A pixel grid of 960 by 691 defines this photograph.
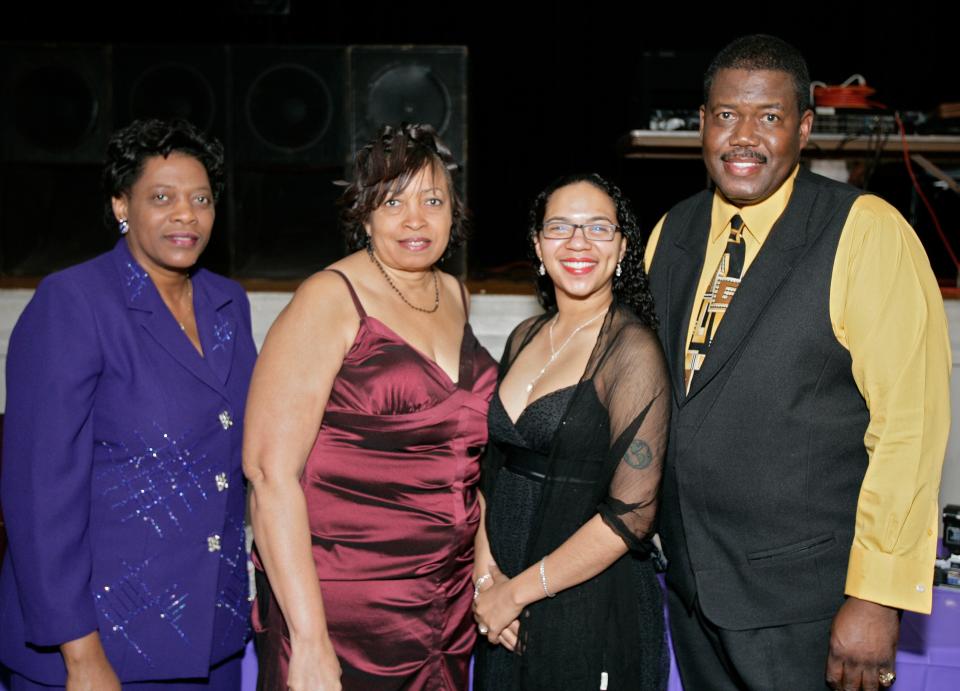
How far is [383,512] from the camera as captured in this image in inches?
71.4

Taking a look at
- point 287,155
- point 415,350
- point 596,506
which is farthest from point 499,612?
point 287,155

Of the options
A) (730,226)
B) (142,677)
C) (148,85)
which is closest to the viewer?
(142,677)

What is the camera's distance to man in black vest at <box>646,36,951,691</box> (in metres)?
1.59

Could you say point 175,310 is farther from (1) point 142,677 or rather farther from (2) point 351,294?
(1) point 142,677

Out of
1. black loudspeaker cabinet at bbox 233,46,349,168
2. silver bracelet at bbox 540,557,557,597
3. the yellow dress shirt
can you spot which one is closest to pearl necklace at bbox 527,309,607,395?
silver bracelet at bbox 540,557,557,597

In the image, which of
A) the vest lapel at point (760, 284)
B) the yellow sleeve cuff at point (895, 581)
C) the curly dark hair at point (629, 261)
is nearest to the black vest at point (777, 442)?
the vest lapel at point (760, 284)

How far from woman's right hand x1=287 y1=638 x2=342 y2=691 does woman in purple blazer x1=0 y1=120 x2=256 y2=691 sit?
0.19m

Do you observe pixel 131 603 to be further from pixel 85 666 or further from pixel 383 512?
pixel 383 512

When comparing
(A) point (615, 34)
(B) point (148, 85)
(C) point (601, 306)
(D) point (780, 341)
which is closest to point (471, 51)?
(A) point (615, 34)

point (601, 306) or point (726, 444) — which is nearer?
point (726, 444)

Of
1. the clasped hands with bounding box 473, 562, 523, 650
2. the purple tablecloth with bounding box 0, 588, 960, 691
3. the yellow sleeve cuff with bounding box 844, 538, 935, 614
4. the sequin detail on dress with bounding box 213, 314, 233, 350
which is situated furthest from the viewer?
the purple tablecloth with bounding box 0, 588, 960, 691

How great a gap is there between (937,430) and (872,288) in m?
0.28

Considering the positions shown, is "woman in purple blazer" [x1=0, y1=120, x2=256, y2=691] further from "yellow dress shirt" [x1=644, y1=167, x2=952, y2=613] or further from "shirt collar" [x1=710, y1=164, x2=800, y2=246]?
"yellow dress shirt" [x1=644, y1=167, x2=952, y2=613]

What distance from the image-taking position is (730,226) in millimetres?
1852
